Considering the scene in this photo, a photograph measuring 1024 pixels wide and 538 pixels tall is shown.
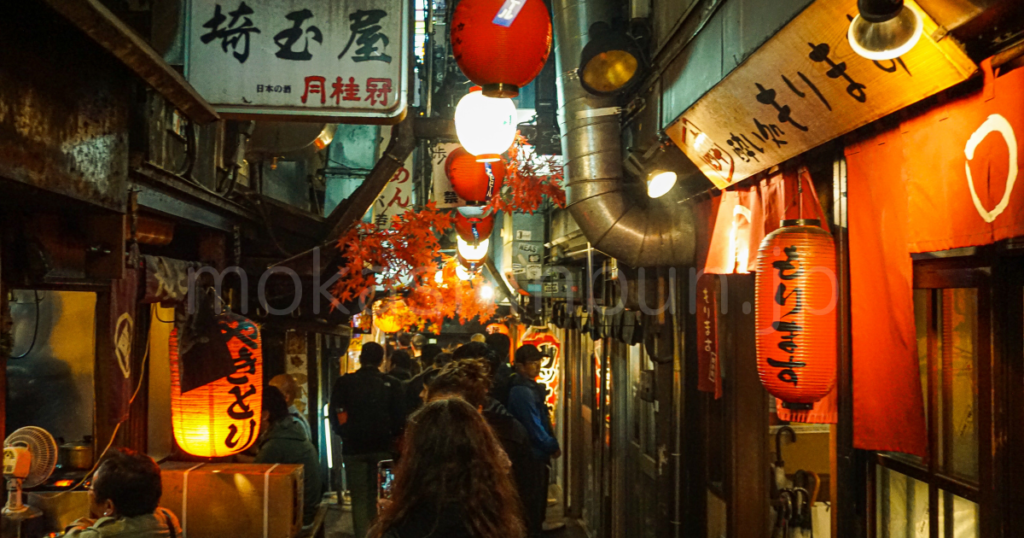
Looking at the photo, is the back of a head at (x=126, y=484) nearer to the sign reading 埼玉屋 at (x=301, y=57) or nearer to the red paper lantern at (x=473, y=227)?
the sign reading 埼玉屋 at (x=301, y=57)

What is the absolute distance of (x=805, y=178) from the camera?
574 cm

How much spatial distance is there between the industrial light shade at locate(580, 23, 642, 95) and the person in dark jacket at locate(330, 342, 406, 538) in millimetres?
5592

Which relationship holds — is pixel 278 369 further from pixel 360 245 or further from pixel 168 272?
pixel 168 272

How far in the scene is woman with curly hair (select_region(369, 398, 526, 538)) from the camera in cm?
409

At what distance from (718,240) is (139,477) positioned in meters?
5.63

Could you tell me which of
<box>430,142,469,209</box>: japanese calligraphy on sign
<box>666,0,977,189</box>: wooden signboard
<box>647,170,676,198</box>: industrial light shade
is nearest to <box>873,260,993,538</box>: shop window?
<box>666,0,977,189</box>: wooden signboard

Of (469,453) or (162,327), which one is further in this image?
(162,327)

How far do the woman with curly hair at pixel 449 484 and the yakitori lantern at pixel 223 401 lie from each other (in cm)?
372

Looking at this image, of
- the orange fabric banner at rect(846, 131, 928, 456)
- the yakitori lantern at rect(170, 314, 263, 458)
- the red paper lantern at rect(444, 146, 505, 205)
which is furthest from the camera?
the red paper lantern at rect(444, 146, 505, 205)

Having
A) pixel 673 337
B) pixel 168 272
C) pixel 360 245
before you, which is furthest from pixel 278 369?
pixel 673 337

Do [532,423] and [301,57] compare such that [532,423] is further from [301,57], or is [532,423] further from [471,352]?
[301,57]

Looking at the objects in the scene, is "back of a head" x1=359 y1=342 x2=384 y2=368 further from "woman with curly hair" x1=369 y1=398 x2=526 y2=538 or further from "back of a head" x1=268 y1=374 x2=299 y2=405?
"woman with curly hair" x1=369 y1=398 x2=526 y2=538

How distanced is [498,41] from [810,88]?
2.83m

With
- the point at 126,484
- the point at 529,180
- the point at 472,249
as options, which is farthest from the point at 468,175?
the point at 126,484
